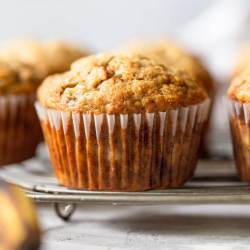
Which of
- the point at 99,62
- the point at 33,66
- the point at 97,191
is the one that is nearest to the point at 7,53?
the point at 33,66

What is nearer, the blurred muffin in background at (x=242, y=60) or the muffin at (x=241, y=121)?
the muffin at (x=241, y=121)

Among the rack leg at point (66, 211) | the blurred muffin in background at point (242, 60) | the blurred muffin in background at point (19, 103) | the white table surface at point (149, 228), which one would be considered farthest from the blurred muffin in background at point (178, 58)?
the rack leg at point (66, 211)

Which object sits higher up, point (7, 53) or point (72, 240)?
point (7, 53)

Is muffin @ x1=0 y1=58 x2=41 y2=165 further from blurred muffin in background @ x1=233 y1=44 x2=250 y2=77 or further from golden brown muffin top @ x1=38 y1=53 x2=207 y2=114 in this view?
blurred muffin in background @ x1=233 y1=44 x2=250 y2=77

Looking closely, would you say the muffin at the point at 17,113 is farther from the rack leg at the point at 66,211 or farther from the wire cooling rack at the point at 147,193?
the rack leg at the point at 66,211

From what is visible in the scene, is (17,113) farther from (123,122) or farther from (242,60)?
(242,60)

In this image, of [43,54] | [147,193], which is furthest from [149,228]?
[43,54]

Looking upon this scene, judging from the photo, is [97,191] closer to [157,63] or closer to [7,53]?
[157,63]
